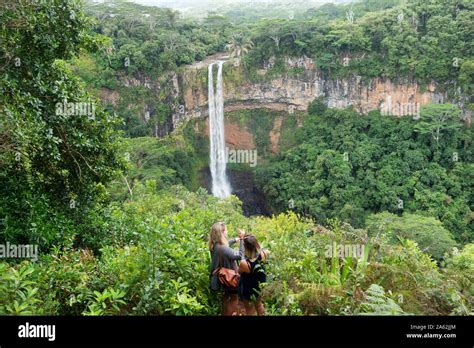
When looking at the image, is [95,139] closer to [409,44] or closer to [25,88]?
[25,88]

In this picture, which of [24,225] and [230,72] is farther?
[230,72]

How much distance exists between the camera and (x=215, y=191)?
3125 cm

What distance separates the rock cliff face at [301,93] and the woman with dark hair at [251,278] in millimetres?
28303

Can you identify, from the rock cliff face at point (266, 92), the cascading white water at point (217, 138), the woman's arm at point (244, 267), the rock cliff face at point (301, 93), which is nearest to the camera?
the woman's arm at point (244, 267)

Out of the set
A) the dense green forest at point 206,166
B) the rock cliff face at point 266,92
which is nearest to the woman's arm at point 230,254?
the dense green forest at point 206,166

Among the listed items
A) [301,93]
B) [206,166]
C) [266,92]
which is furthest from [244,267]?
[266,92]

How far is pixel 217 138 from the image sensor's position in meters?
32.3

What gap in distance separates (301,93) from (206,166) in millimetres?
9419

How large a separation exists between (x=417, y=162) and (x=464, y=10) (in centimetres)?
1048

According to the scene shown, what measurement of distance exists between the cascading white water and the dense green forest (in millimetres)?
1053

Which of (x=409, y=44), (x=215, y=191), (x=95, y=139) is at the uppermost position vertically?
(x=409, y=44)

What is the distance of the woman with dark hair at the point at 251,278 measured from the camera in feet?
11.0

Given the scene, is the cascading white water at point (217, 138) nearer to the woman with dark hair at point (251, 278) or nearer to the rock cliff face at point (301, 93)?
the rock cliff face at point (301, 93)

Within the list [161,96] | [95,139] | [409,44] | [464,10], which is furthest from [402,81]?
[95,139]
